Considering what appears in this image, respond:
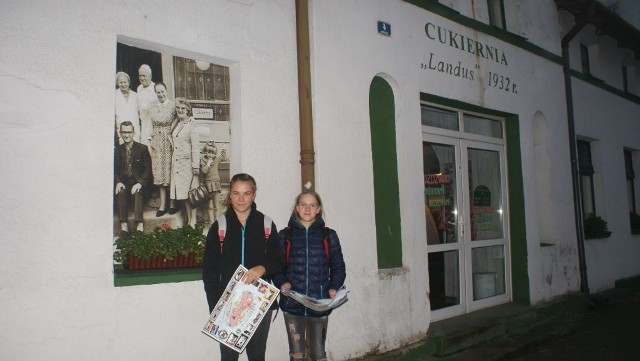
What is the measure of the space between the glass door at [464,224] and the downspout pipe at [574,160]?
1623 millimetres

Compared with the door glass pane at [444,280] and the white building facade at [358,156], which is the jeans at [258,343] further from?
the door glass pane at [444,280]

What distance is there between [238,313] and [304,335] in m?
0.67

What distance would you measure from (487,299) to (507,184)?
1.82 m

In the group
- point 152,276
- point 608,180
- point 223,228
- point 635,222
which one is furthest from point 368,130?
point 635,222

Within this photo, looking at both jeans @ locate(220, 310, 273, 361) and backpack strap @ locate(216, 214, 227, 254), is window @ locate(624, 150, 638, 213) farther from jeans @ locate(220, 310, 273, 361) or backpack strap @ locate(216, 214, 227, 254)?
backpack strap @ locate(216, 214, 227, 254)

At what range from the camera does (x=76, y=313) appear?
320cm

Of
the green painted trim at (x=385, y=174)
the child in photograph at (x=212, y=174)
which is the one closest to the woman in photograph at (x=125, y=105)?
the child in photograph at (x=212, y=174)

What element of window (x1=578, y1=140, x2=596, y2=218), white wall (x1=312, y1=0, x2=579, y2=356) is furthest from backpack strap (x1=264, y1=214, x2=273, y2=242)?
window (x1=578, y1=140, x2=596, y2=218)

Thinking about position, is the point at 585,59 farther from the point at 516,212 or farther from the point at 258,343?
the point at 258,343

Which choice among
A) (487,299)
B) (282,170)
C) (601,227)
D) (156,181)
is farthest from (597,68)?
(156,181)

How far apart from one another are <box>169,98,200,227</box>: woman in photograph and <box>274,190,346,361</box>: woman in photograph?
1.07m

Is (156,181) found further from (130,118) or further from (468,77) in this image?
(468,77)

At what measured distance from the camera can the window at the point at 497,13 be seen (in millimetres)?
7363

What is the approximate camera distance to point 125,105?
3.76m
